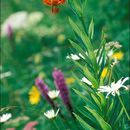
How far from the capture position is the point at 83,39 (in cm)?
222

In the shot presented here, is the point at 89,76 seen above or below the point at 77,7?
below

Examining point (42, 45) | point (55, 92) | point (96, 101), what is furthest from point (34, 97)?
point (96, 101)

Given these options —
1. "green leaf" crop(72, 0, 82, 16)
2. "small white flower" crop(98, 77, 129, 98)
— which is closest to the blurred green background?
"small white flower" crop(98, 77, 129, 98)

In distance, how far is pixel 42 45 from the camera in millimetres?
5559

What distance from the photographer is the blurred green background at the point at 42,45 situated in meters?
4.23

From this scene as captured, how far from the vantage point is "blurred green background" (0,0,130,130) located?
423 cm

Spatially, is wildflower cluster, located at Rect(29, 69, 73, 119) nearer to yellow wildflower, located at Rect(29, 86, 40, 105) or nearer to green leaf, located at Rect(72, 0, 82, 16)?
green leaf, located at Rect(72, 0, 82, 16)

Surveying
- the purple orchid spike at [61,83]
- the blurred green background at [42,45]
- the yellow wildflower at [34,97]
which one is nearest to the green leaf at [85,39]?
the purple orchid spike at [61,83]

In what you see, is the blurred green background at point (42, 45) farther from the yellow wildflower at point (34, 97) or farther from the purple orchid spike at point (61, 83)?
the purple orchid spike at point (61, 83)

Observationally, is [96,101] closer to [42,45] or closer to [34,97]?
[34,97]

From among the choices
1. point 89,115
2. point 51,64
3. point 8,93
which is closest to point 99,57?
point 89,115

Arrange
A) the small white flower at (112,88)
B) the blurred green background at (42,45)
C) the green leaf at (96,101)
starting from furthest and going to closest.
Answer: the blurred green background at (42,45) < the green leaf at (96,101) < the small white flower at (112,88)

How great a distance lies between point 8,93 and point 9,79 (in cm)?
38

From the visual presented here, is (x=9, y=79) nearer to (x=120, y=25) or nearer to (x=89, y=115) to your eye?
(x=120, y=25)
